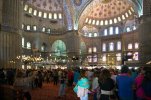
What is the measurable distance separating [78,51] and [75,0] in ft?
29.5

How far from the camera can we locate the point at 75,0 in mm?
45844

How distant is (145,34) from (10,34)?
52.3ft

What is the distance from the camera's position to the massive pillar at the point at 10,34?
26906mm

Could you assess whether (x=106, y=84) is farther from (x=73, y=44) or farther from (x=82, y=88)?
(x=73, y=44)

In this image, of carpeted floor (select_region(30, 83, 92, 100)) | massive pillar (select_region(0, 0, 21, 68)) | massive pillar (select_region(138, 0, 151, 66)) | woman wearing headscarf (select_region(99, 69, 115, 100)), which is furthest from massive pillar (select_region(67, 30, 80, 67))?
woman wearing headscarf (select_region(99, 69, 115, 100))

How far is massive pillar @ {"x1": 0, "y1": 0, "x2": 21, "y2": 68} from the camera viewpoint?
88.3 ft

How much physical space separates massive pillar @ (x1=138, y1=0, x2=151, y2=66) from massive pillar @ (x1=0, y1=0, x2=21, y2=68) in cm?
1466

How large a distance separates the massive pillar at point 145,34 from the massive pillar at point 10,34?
14.7m

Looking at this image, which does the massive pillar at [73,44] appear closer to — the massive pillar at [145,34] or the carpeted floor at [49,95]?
the massive pillar at [145,34]

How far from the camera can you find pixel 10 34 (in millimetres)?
27906

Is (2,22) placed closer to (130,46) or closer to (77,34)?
(77,34)

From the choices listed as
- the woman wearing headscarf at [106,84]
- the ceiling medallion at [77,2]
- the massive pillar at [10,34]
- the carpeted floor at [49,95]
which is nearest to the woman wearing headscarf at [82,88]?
the woman wearing headscarf at [106,84]

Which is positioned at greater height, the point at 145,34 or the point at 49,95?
the point at 145,34

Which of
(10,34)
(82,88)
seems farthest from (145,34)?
(82,88)
